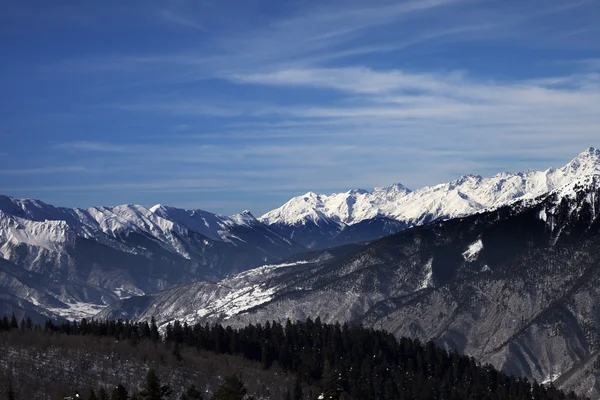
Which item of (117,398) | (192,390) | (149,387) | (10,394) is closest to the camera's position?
(149,387)

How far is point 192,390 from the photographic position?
143 metres

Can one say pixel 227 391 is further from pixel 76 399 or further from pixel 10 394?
pixel 10 394

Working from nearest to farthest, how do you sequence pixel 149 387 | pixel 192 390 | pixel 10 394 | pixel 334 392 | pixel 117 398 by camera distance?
pixel 334 392 < pixel 149 387 < pixel 117 398 < pixel 192 390 < pixel 10 394

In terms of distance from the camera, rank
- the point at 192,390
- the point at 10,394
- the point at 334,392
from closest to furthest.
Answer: the point at 334,392 < the point at 192,390 < the point at 10,394

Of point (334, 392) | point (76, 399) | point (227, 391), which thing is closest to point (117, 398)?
point (76, 399)

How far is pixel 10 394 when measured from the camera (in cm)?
17175

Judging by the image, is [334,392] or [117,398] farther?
[117,398]

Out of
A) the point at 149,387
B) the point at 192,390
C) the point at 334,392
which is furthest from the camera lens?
the point at 192,390

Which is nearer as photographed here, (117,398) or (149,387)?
(149,387)

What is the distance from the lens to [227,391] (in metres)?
116

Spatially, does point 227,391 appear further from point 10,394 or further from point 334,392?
point 10,394

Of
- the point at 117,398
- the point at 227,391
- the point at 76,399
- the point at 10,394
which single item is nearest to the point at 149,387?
the point at 227,391

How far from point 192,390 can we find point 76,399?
17406mm

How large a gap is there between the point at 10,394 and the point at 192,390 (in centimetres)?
4729
